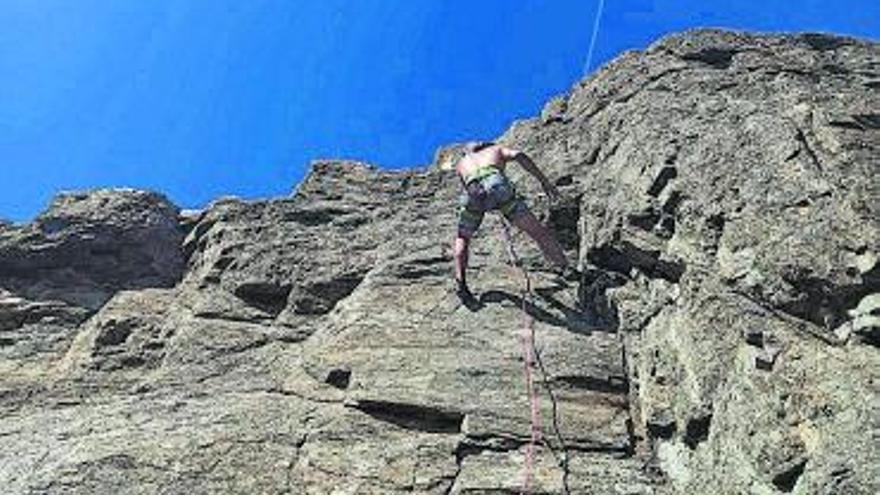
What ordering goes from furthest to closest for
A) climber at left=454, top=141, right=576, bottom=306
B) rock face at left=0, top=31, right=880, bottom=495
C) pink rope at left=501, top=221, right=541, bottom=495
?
1. climber at left=454, top=141, right=576, bottom=306
2. pink rope at left=501, top=221, right=541, bottom=495
3. rock face at left=0, top=31, right=880, bottom=495

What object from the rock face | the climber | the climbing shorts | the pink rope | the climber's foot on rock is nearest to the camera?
the rock face

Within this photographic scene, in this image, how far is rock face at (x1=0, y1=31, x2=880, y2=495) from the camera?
12.0m

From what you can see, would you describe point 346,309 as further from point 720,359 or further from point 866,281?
point 866,281

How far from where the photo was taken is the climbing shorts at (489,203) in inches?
639

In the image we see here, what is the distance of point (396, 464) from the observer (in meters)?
12.4

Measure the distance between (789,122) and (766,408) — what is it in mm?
5445

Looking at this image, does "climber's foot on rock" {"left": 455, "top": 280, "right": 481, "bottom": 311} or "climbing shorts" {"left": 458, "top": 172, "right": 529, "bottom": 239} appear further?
"climbing shorts" {"left": 458, "top": 172, "right": 529, "bottom": 239}

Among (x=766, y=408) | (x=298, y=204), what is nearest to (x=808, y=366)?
(x=766, y=408)

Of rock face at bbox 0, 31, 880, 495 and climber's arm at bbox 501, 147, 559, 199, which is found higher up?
climber's arm at bbox 501, 147, 559, 199

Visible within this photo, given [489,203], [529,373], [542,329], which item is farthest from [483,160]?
[529,373]

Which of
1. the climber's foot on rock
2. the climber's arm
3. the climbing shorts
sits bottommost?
the climber's foot on rock

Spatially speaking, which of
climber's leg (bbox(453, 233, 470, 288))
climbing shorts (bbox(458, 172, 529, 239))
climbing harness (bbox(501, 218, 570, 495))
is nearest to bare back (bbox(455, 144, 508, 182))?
climbing shorts (bbox(458, 172, 529, 239))

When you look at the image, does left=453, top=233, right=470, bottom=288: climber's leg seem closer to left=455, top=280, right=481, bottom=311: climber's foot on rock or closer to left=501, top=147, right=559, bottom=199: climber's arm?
left=455, top=280, right=481, bottom=311: climber's foot on rock

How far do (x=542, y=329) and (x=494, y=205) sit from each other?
7.64 feet
